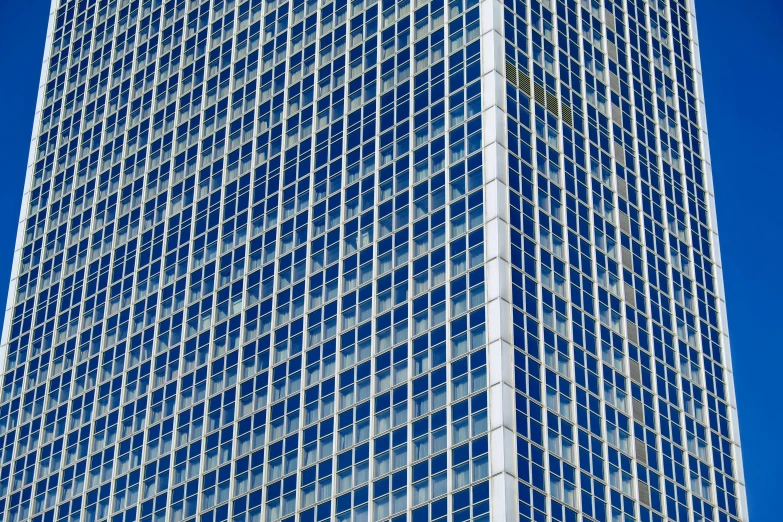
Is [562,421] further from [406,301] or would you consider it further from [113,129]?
[113,129]

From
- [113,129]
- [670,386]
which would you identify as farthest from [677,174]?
[113,129]

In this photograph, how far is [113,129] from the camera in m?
151

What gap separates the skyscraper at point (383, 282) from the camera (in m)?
108

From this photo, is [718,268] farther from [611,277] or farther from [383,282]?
[383,282]

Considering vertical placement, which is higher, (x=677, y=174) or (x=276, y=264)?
(x=677, y=174)

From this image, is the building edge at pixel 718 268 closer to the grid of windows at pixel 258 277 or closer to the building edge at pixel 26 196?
the grid of windows at pixel 258 277

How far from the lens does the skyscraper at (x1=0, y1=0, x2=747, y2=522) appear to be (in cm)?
10812

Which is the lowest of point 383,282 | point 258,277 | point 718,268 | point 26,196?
point 383,282

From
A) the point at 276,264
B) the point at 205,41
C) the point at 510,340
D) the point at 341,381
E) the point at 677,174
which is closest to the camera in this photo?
the point at 510,340

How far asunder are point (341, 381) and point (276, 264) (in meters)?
14.4

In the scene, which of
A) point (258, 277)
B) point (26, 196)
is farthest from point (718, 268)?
point (26, 196)

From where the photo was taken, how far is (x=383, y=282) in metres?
115

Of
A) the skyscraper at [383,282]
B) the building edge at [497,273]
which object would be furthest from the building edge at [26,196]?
the building edge at [497,273]

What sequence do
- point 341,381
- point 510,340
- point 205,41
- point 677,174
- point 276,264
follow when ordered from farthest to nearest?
point 205,41 → point 677,174 → point 276,264 → point 341,381 → point 510,340
